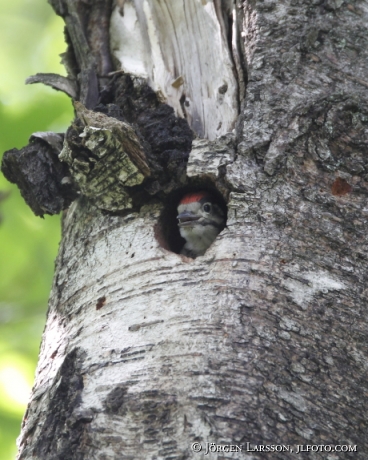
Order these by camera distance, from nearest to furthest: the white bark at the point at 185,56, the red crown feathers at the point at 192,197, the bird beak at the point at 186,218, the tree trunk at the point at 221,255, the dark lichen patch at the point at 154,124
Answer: the tree trunk at the point at 221,255
the dark lichen patch at the point at 154,124
the white bark at the point at 185,56
the red crown feathers at the point at 192,197
the bird beak at the point at 186,218

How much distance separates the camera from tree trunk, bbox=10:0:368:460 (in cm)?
267

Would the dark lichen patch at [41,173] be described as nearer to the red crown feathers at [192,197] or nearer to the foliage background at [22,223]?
the red crown feathers at [192,197]

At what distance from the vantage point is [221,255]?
312 centimetres

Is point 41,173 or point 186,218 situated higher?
point 186,218

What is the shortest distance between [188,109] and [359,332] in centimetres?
192

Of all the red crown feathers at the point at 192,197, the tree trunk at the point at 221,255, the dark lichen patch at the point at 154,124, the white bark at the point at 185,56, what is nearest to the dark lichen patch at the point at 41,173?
the tree trunk at the point at 221,255

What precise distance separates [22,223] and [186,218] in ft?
6.90

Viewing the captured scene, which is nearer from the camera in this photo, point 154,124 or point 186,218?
point 154,124

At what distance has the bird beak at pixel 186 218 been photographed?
482 centimetres

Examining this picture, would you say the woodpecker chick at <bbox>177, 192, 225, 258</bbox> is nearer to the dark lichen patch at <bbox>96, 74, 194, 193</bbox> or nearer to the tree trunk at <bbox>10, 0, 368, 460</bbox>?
the dark lichen patch at <bbox>96, 74, 194, 193</bbox>

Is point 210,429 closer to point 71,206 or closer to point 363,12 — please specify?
point 71,206

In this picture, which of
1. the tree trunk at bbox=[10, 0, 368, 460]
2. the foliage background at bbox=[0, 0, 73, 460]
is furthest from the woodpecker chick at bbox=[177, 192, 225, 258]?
the foliage background at bbox=[0, 0, 73, 460]

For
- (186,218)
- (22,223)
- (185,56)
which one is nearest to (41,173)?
(185,56)

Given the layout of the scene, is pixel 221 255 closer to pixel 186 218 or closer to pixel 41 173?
pixel 41 173
